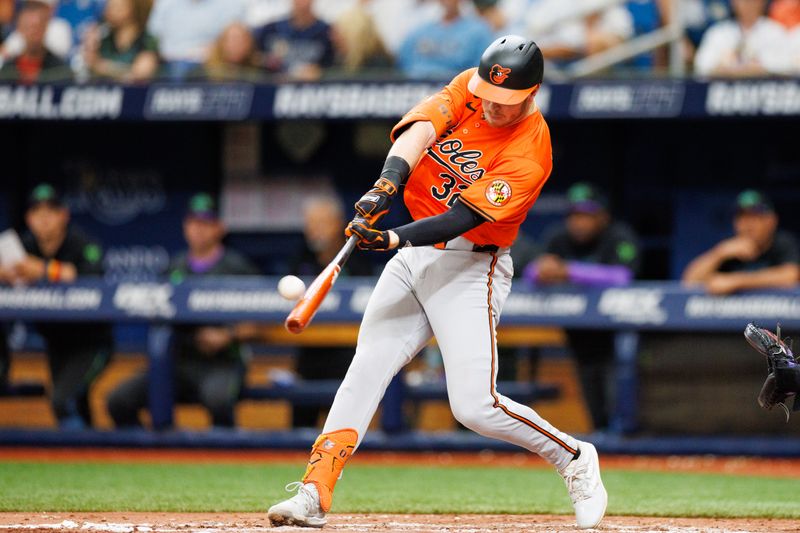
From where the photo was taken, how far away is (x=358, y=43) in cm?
905

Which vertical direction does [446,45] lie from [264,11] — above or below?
below

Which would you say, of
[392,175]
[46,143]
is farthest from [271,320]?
[46,143]

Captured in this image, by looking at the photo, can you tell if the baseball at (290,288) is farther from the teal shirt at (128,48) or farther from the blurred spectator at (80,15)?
the blurred spectator at (80,15)

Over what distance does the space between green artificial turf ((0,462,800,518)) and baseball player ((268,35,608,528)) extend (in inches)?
34.3

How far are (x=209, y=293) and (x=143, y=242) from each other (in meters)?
3.51

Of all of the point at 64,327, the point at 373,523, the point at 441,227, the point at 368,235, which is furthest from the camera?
the point at 64,327

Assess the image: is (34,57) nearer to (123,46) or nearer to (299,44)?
(123,46)

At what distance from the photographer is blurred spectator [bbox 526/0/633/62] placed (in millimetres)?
8896

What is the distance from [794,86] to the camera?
8344 millimetres

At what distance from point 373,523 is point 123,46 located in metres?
5.79

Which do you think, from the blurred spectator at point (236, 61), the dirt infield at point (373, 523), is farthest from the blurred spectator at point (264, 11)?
the dirt infield at point (373, 523)

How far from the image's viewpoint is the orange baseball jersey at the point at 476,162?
163 inches

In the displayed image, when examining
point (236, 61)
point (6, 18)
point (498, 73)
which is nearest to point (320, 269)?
point (236, 61)

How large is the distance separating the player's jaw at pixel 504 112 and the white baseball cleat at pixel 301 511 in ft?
4.53
